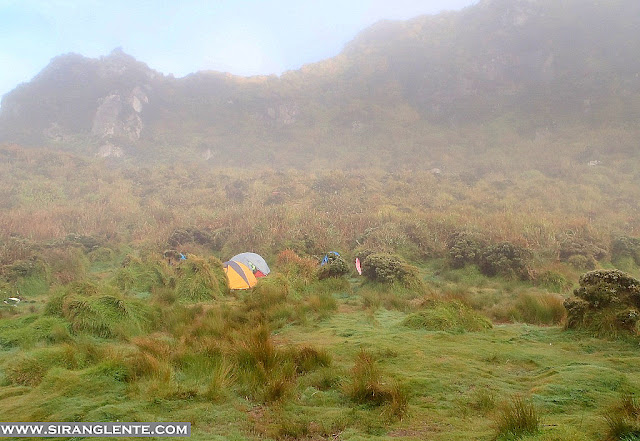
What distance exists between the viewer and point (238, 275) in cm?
1238

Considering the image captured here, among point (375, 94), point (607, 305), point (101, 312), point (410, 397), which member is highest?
point (375, 94)

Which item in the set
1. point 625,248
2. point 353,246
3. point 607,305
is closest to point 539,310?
point 607,305

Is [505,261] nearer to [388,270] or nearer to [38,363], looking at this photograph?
[388,270]

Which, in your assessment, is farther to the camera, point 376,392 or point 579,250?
point 579,250

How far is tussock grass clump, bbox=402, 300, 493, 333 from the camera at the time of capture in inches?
259

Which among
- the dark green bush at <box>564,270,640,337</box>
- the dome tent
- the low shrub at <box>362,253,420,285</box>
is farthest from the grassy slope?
the dome tent

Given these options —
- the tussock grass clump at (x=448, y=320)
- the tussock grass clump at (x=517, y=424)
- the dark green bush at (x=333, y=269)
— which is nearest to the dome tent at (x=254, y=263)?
the dark green bush at (x=333, y=269)

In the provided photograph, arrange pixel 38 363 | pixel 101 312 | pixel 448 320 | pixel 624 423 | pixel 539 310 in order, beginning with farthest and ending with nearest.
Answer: pixel 539 310 → pixel 101 312 → pixel 448 320 → pixel 38 363 → pixel 624 423

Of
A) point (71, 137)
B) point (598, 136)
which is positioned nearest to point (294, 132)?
point (71, 137)

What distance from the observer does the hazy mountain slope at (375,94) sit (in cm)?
4488

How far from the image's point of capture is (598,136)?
3603 centimetres

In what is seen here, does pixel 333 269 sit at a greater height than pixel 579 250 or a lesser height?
greater

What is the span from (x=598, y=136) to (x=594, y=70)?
14.6m

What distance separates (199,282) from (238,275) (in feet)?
7.09
